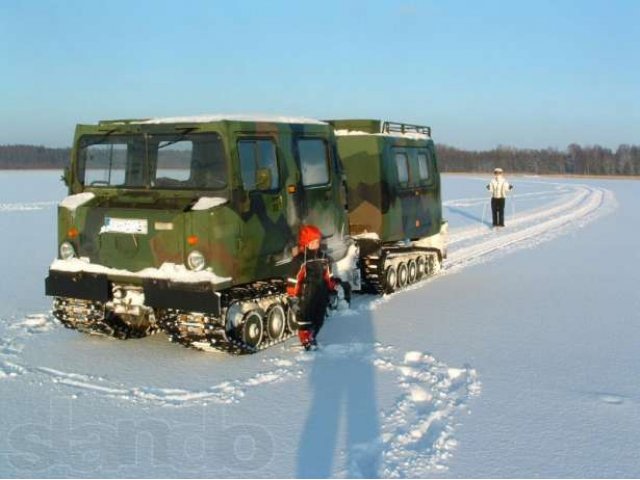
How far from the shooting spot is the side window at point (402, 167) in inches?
421

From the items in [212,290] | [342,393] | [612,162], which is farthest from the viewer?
[612,162]

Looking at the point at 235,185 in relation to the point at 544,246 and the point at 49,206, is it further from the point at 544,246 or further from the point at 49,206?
the point at 49,206

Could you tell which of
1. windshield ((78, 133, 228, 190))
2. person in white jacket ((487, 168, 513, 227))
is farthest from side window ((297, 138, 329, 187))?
person in white jacket ((487, 168, 513, 227))

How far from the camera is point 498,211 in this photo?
19.8m

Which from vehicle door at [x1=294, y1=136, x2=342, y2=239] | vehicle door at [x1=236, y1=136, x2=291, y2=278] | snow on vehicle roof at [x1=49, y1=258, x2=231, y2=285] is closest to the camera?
snow on vehicle roof at [x1=49, y1=258, x2=231, y2=285]

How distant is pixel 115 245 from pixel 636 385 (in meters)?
5.05

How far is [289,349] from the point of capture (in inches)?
277

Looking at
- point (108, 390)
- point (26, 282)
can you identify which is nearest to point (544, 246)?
point (26, 282)

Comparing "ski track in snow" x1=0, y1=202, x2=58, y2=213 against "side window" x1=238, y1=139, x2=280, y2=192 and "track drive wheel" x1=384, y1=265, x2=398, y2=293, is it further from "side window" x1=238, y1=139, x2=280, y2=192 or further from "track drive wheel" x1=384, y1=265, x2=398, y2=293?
"side window" x1=238, y1=139, x2=280, y2=192

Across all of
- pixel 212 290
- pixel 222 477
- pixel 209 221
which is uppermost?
pixel 209 221

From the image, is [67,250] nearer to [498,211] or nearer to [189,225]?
[189,225]

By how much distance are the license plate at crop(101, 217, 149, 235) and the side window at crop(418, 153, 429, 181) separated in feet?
19.9

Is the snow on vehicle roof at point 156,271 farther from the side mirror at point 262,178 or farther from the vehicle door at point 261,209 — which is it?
the side mirror at point 262,178

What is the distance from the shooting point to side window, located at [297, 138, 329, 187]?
25.1 ft
